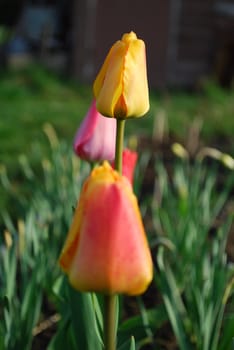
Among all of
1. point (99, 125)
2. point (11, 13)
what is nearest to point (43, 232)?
point (99, 125)

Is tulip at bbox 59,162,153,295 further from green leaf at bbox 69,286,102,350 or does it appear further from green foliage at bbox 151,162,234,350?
green foliage at bbox 151,162,234,350

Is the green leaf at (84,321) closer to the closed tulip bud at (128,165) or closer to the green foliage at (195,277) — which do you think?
the closed tulip bud at (128,165)

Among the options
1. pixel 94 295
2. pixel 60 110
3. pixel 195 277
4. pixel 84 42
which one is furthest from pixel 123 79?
pixel 84 42

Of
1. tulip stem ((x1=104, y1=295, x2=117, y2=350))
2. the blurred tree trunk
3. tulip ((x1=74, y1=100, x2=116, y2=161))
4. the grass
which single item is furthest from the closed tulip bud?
the blurred tree trunk

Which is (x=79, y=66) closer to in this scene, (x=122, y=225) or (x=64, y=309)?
(x=64, y=309)

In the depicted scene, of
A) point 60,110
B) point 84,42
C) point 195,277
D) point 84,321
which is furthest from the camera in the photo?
point 84,42

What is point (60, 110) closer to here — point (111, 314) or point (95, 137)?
point (95, 137)
